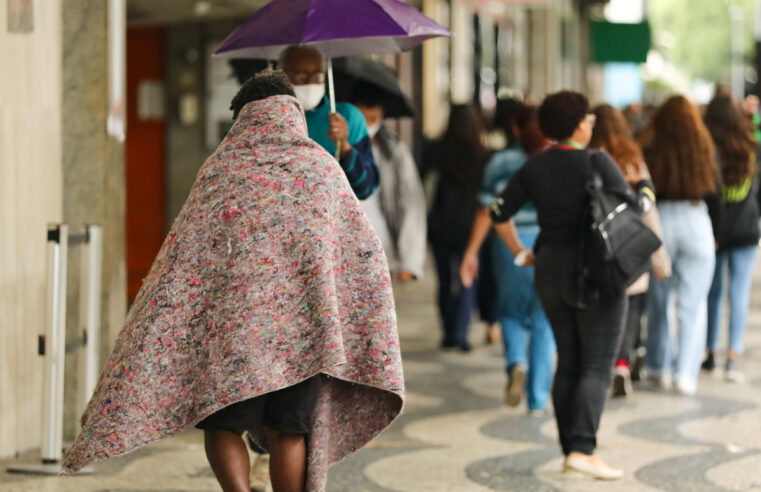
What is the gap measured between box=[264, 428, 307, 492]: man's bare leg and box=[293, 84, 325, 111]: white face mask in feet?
5.54

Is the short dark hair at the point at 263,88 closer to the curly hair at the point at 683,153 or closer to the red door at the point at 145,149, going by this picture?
the curly hair at the point at 683,153

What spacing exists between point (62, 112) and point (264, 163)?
2.76 m

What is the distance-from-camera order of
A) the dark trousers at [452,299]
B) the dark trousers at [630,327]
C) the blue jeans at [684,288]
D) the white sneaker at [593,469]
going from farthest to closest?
the dark trousers at [452,299] → the blue jeans at [684,288] → the dark trousers at [630,327] → the white sneaker at [593,469]

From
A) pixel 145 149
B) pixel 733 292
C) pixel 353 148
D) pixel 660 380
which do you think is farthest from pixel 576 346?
pixel 145 149

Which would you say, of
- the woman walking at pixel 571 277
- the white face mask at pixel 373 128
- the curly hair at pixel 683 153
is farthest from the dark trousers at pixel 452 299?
the woman walking at pixel 571 277

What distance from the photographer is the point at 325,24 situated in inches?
224

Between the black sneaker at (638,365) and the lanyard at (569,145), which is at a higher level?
the lanyard at (569,145)

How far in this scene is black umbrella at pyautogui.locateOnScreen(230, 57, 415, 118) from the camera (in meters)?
7.25

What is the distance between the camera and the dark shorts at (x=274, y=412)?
4.38m

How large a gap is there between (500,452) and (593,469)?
0.80m

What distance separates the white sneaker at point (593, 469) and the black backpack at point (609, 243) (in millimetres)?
715

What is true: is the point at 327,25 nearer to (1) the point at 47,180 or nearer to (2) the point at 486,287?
(1) the point at 47,180

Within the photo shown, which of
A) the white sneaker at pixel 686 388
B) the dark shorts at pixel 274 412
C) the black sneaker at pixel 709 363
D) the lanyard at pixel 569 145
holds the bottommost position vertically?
the white sneaker at pixel 686 388

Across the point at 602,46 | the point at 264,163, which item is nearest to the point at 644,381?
the point at 264,163
